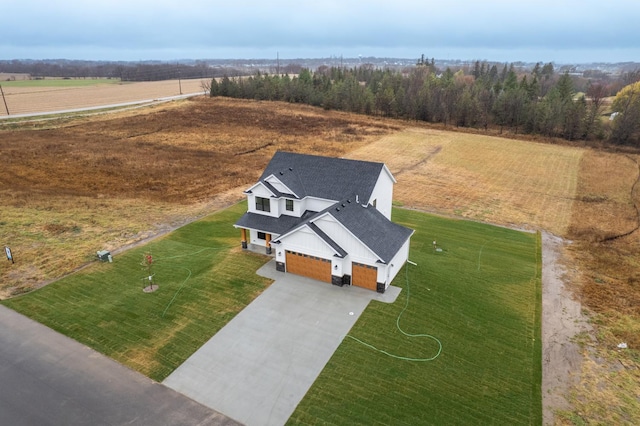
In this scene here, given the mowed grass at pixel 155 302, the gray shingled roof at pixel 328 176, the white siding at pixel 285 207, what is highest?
the gray shingled roof at pixel 328 176

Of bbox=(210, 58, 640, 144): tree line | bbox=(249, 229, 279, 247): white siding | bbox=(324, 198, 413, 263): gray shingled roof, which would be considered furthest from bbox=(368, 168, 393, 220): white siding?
bbox=(210, 58, 640, 144): tree line

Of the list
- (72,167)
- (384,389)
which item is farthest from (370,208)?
(72,167)

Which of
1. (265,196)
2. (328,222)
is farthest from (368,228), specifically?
(265,196)

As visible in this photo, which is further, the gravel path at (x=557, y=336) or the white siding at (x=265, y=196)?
the white siding at (x=265, y=196)

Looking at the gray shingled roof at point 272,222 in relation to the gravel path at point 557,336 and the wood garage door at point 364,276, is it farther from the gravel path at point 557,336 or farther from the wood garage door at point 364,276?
the gravel path at point 557,336

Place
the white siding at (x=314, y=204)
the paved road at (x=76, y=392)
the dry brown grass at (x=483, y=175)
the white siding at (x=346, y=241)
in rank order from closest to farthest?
the paved road at (x=76, y=392) → the white siding at (x=346, y=241) → the white siding at (x=314, y=204) → the dry brown grass at (x=483, y=175)

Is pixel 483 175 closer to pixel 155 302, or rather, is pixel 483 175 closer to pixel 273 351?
pixel 273 351

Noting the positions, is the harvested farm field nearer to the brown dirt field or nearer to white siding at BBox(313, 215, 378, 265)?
white siding at BBox(313, 215, 378, 265)

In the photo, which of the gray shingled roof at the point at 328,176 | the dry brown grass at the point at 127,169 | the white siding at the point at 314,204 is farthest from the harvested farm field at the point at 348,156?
the white siding at the point at 314,204
